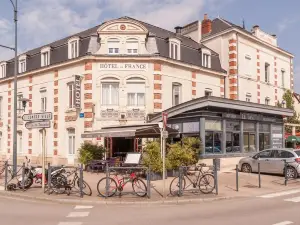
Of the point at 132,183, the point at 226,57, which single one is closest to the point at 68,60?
the point at 226,57

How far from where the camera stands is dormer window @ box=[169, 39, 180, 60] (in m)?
24.2

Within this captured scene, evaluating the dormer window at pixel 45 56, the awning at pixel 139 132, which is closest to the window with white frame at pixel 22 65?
the dormer window at pixel 45 56

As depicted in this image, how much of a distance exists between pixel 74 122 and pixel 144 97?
16.4 ft

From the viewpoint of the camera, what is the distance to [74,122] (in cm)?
2359

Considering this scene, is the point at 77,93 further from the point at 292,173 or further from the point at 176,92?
the point at 292,173

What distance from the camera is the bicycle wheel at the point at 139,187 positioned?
11188 millimetres

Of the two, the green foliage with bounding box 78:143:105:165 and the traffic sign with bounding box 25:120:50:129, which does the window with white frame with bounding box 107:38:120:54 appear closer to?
the green foliage with bounding box 78:143:105:165

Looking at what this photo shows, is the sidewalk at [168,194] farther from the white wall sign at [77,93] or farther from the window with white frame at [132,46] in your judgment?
the window with white frame at [132,46]

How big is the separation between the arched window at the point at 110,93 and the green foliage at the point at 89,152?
3.17 m

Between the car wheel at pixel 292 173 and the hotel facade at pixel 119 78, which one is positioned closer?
the car wheel at pixel 292 173

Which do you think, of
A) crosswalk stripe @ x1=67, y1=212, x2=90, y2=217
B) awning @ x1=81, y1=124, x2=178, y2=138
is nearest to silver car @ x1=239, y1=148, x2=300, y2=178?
awning @ x1=81, y1=124, x2=178, y2=138

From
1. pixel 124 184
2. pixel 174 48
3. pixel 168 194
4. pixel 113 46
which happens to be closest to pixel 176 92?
pixel 174 48

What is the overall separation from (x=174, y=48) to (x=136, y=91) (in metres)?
4.28

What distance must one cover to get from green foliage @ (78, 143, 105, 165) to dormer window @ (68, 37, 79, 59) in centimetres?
653
